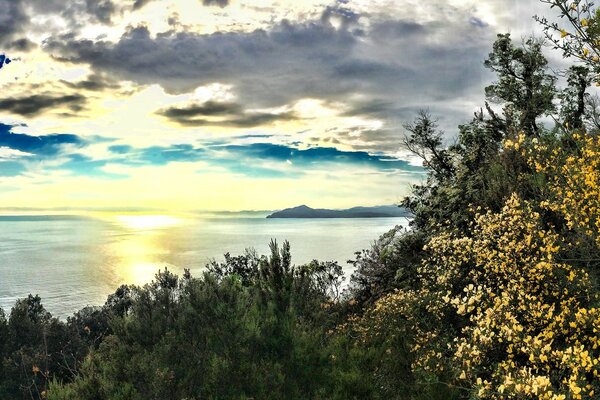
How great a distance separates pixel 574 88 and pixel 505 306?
20.6 metres

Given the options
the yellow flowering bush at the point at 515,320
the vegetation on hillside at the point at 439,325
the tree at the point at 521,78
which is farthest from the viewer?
the tree at the point at 521,78

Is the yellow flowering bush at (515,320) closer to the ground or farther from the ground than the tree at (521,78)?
closer to the ground

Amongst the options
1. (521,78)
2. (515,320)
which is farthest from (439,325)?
(521,78)

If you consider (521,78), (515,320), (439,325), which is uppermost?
(521,78)

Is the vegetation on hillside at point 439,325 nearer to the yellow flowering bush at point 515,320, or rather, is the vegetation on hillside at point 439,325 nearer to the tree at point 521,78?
the yellow flowering bush at point 515,320

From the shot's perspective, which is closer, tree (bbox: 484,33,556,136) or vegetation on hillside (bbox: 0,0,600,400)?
vegetation on hillside (bbox: 0,0,600,400)

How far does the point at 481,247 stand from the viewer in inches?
384

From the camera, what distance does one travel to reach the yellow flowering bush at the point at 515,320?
21.4 ft

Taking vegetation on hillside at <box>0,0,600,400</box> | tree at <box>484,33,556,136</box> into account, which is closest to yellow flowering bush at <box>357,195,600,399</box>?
vegetation on hillside at <box>0,0,600,400</box>

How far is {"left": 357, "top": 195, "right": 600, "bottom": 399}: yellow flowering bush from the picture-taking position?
6512 millimetres

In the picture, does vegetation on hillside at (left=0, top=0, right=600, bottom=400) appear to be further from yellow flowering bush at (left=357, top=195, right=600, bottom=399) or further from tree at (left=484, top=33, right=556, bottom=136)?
tree at (left=484, top=33, right=556, bottom=136)

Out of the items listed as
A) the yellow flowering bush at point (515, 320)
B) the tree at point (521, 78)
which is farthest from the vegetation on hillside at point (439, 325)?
the tree at point (521, 78)

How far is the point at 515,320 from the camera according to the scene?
7309 mm

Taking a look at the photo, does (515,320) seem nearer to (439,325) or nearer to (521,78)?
(439,325)
